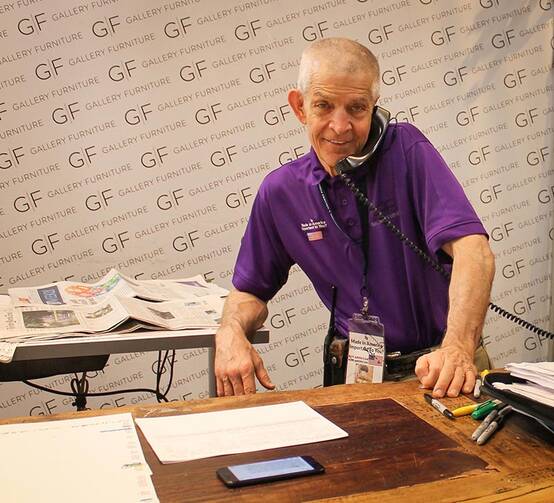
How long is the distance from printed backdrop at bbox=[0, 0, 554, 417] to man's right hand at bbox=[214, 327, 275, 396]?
2057 millimetres

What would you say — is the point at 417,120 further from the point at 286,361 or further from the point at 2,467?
the point at 2,467

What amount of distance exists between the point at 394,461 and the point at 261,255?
1.26 metres

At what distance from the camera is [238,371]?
1.75 m

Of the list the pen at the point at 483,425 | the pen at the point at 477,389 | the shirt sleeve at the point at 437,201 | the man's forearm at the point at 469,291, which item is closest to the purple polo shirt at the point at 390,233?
the shirt sleeve at the point at 437,201

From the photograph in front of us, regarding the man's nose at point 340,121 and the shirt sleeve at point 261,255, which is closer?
the man's nose at point 340,121

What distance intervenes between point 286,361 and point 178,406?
273 cm

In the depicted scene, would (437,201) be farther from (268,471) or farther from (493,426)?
(268,471)

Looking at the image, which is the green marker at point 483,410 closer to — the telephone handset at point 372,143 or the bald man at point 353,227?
the bald man at point 353,227

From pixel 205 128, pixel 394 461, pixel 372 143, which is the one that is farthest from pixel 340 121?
pixel 205 128

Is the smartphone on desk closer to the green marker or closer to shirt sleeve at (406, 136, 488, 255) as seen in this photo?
the green marker

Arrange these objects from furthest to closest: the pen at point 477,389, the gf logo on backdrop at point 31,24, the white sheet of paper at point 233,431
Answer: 1. the gf logo on backdrop at point 31,24
2. the pen at point 477,389
3. the white sheet of paper at point 233,431

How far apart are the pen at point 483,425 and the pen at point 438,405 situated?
0.21 ft

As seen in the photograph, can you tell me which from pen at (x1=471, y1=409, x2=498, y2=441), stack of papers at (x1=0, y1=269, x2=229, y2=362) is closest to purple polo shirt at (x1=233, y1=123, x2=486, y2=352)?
stack of papers at (x1=0, y1=269, x2=229, y2=362)

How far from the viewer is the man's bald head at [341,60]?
6.37 feet
